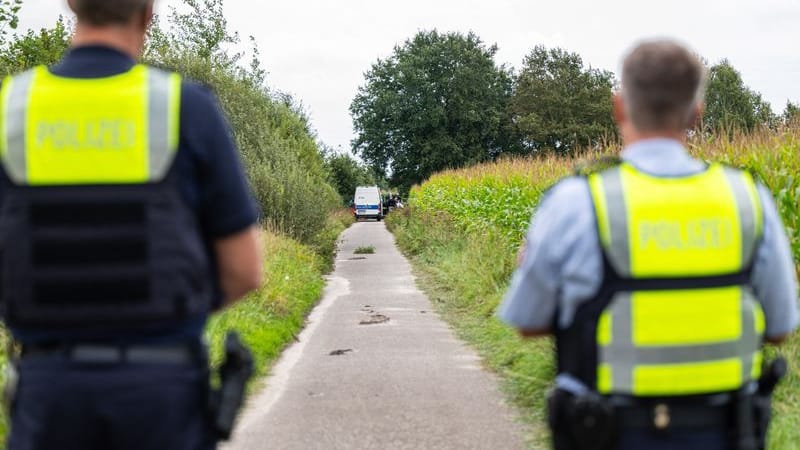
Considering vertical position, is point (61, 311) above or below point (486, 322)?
above

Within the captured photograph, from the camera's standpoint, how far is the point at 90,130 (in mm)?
2270

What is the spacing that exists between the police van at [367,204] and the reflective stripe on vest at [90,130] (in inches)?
2464

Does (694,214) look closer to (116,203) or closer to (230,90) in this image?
(116,203)

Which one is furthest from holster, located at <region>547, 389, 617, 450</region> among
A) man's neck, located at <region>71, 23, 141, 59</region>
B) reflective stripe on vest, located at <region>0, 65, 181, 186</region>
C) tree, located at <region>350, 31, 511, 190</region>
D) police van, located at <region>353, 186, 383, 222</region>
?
tree, located at <region>350, 31, 511, 190</region>

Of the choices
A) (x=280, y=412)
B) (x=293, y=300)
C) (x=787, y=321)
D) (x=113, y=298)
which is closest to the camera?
(x=113, y=298)

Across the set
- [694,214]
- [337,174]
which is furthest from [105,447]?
[337,174]

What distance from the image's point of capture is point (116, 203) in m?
2.23

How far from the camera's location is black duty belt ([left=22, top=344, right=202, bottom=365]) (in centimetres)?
219

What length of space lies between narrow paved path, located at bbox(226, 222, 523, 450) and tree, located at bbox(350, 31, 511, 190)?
184 feet

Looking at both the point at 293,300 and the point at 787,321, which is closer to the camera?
the point at 787,321

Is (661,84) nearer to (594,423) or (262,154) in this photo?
(594,423)

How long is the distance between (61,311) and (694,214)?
161cm

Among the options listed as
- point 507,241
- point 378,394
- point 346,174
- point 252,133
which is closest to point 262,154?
point 252,133

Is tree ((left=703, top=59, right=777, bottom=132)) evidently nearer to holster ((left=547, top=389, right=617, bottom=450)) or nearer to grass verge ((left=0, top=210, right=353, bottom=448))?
grass verge ((left=0, top=210, right=353, bottom=448))
